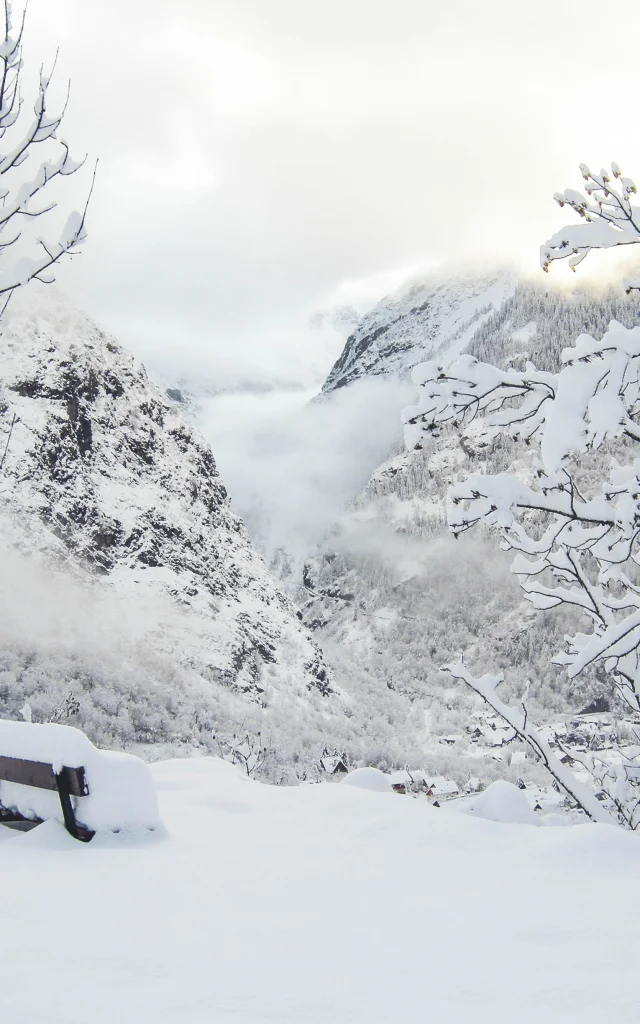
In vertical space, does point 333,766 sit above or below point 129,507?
below

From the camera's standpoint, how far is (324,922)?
3.30 meters

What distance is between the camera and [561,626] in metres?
176

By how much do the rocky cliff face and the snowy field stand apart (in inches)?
3864

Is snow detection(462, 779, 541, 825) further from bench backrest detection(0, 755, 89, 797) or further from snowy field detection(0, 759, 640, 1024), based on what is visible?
bench backrest detection(0, 755, 89, 797)

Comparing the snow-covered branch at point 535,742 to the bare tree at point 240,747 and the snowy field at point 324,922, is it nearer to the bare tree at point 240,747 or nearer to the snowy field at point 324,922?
the snowy field at point 324,922

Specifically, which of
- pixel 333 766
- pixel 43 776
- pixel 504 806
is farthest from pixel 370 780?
pixel 333 766

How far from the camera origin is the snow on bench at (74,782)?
466cm

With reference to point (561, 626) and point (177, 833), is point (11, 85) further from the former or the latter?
point (561, 626)

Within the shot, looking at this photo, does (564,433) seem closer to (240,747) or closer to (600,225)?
(600,225)

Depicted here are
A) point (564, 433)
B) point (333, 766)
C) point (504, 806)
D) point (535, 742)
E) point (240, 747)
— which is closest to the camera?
point (564, 433)

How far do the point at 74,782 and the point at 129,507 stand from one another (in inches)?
4836

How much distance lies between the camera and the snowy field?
2369 millimetres

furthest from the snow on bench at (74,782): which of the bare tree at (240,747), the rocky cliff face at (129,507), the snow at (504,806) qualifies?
the rocky cliff face at (129,507)

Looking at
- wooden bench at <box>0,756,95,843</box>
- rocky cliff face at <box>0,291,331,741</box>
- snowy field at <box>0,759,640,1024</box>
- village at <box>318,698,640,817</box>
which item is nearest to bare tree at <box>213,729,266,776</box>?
village at <box>318,698,640,817</box>
